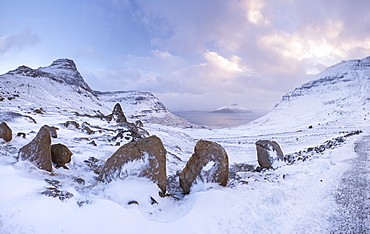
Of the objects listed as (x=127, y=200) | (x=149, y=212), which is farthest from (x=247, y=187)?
(x=127, y=200)

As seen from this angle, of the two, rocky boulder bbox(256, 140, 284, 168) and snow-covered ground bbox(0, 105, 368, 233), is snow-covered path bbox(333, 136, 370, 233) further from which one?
rocky boulder bbox(256, 140, 284, 168)

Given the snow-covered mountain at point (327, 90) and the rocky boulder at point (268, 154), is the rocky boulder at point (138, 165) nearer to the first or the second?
the rocky boulder at point (268, 154)

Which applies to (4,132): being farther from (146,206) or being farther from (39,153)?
(146,206)

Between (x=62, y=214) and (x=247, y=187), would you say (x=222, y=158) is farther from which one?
(x=62, y=214)

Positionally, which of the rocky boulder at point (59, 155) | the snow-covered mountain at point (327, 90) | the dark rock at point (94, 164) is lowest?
the dark rock at point (94, 164)

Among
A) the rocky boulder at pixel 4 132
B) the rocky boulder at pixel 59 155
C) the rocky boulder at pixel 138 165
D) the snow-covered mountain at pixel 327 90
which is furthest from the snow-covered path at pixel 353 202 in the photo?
the snow-covered mountain at pixel 327 90

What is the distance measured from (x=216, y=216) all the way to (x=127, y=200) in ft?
9.54

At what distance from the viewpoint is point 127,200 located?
5.65 meters

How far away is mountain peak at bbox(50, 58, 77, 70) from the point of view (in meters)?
156

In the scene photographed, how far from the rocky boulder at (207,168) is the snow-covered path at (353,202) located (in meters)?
3.84

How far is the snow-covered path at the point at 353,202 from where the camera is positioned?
4922 millimetres

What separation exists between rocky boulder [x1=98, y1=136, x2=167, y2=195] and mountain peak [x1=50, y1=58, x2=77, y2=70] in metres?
186

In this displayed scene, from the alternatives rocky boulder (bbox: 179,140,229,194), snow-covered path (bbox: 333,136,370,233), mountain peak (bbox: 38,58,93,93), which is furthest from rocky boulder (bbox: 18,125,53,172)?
mountain peak (bbox: 38,58,93,93)

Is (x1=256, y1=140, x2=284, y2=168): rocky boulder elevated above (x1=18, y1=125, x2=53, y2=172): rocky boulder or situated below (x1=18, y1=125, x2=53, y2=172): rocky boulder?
below
